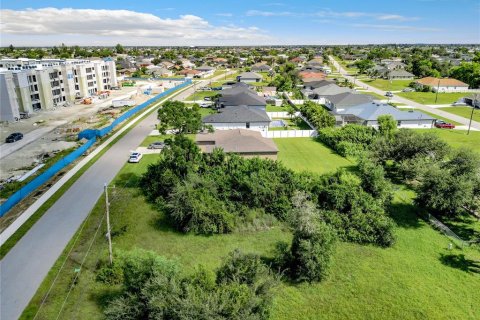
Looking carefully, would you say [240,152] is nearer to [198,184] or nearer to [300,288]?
[198,184]

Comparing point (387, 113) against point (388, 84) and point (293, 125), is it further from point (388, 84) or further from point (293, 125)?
point (388, 84)

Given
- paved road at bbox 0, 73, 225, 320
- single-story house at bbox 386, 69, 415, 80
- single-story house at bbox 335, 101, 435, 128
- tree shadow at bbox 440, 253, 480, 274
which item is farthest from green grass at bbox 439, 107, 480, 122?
paved road at bbox 0, 73, 225, 320

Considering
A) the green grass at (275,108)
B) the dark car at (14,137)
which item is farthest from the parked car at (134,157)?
the green grass at (275,108)

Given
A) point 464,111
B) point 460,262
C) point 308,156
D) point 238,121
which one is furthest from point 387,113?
point 460,262

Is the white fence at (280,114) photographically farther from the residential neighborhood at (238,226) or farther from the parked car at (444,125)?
the parked car at (444,125)

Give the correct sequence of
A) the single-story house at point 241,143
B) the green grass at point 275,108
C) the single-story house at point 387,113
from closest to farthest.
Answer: the single-story house at point 241,143, the single-story house at point 387,113, the green grass at point 275,108

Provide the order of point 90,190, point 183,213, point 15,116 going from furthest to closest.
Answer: point 15,116, point 90,190, point 183,213

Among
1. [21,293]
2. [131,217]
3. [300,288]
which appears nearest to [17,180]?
[131,217]
